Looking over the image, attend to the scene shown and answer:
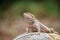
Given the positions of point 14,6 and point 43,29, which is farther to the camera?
point 14,6

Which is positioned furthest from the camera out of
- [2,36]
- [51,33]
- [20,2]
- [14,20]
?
[20,2]

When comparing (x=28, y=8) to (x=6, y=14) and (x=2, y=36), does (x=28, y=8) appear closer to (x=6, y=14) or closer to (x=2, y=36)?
(x=6, y=14)

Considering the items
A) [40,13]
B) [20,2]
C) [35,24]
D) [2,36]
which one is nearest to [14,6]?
[20,2]

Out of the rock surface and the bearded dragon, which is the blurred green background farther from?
the rock surface

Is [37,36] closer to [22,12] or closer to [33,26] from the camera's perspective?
[33,26]

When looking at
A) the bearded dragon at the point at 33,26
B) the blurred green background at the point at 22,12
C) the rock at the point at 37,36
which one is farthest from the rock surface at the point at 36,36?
the blurred green background at the point at 22,12

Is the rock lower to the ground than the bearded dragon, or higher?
lower

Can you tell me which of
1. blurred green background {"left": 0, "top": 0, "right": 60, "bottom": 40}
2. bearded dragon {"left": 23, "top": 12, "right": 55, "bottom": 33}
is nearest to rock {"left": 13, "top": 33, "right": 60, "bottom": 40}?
bearded dragon {"left": 23, "top": 12, "right": 55, "bottom": 33}

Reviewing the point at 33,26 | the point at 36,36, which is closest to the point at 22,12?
the point at 33,26
